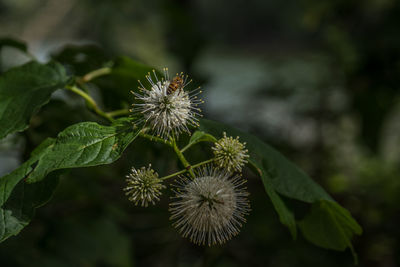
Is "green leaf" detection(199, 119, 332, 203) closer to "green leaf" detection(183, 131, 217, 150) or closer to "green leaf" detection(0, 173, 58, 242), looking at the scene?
"green leaf" detection(183, 131, 217, 150)

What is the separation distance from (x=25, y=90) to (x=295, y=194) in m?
0.90

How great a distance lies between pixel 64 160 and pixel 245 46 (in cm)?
875

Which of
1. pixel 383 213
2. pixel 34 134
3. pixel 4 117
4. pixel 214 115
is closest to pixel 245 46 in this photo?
pixel 214 115

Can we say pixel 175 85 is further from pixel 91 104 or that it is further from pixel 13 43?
pixel 13 43

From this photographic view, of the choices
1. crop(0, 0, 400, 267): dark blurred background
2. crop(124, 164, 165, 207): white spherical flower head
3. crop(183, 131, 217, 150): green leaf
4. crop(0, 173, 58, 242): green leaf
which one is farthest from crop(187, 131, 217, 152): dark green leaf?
crop(0, 0, 400, 267): dark blurred background

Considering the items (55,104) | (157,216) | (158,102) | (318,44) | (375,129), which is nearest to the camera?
(158,102)

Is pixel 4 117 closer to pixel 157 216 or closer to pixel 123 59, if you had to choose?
pixel 123 59

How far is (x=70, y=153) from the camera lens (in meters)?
1.01

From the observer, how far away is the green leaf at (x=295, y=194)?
120 cm

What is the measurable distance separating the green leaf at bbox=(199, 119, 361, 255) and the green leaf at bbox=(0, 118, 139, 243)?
243 mm

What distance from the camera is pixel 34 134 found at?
2.01 m

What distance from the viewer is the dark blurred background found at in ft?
7.42

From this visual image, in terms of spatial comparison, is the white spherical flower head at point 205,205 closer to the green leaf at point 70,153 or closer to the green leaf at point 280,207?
the green leaf at point 280,207

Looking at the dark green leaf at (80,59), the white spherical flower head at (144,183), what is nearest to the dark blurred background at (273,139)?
the dark green leaf at (80,59)
